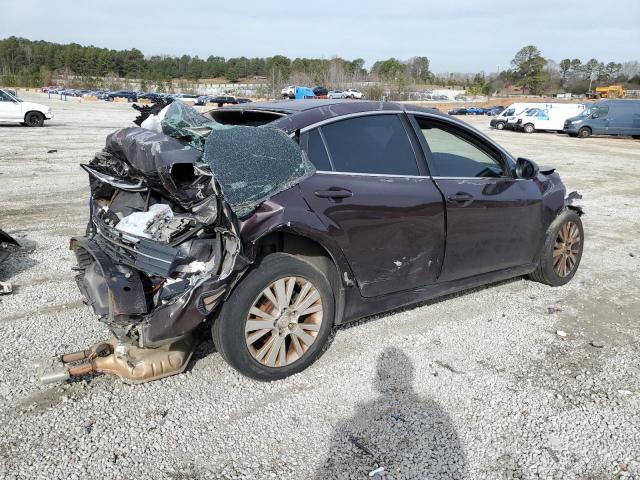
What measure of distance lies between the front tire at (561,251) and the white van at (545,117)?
3113cm

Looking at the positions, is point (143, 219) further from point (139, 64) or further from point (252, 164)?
point (139, 64)

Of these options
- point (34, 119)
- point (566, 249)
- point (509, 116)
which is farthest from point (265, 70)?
point (566, 249)

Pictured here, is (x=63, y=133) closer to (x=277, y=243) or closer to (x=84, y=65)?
(x=277, y=243)

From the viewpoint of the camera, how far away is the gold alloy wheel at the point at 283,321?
3.32m

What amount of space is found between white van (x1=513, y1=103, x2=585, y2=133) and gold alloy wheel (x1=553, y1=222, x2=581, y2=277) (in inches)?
1225

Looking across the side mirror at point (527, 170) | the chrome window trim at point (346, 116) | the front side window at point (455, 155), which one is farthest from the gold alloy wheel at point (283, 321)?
the side mirror at point (527, 170)

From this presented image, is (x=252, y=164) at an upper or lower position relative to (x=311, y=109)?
lower

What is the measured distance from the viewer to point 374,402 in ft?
11.0

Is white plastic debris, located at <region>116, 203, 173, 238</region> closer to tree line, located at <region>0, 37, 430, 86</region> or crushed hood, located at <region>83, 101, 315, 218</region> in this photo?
crushed hood, located at <region>83, 101, 315, 218</region>

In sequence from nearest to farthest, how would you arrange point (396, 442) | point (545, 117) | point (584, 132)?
point (396, 442) < point (584, 132) < point (545, 117)

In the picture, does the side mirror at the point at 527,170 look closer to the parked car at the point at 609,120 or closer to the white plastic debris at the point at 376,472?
the white plastic debris at the point at 376,472

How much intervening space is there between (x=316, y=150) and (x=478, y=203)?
4.95ft

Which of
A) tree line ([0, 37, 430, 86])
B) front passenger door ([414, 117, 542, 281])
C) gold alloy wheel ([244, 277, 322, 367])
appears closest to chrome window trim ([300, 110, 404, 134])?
front passenger door ([414, 117, 542, 281])

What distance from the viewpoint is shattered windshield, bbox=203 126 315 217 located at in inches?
123
